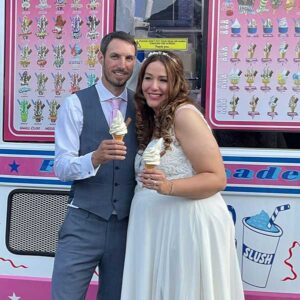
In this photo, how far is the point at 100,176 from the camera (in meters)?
2.36

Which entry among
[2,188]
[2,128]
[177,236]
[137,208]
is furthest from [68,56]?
[177,236]

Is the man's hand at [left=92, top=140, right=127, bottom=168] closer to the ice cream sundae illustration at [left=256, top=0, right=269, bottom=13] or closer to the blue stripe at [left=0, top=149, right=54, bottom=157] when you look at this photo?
the blue stripe at [left=0, top=149, right=54, bottom=157]

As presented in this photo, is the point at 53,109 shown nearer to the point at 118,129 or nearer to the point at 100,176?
the point at 100,176

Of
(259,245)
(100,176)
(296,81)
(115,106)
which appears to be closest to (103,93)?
(115,106)

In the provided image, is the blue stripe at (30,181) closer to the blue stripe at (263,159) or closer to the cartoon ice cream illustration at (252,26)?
the blue stripe at (263,159)

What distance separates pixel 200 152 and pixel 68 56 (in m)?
1.03

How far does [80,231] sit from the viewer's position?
239 centimetres

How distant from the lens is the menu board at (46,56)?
9.26 feet

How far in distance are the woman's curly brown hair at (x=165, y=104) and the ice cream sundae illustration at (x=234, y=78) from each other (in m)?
0.45

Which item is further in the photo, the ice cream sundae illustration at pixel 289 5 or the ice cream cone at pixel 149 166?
the ice cream sundae illustration at pixel 289 5

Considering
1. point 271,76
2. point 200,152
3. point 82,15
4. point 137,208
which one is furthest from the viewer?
point 82,15

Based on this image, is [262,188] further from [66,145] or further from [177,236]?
[66,145]

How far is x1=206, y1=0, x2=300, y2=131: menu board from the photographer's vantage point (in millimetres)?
2633

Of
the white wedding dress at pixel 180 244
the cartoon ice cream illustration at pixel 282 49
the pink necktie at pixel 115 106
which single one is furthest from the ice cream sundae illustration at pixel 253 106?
the pink necktie at pixel 115 106
